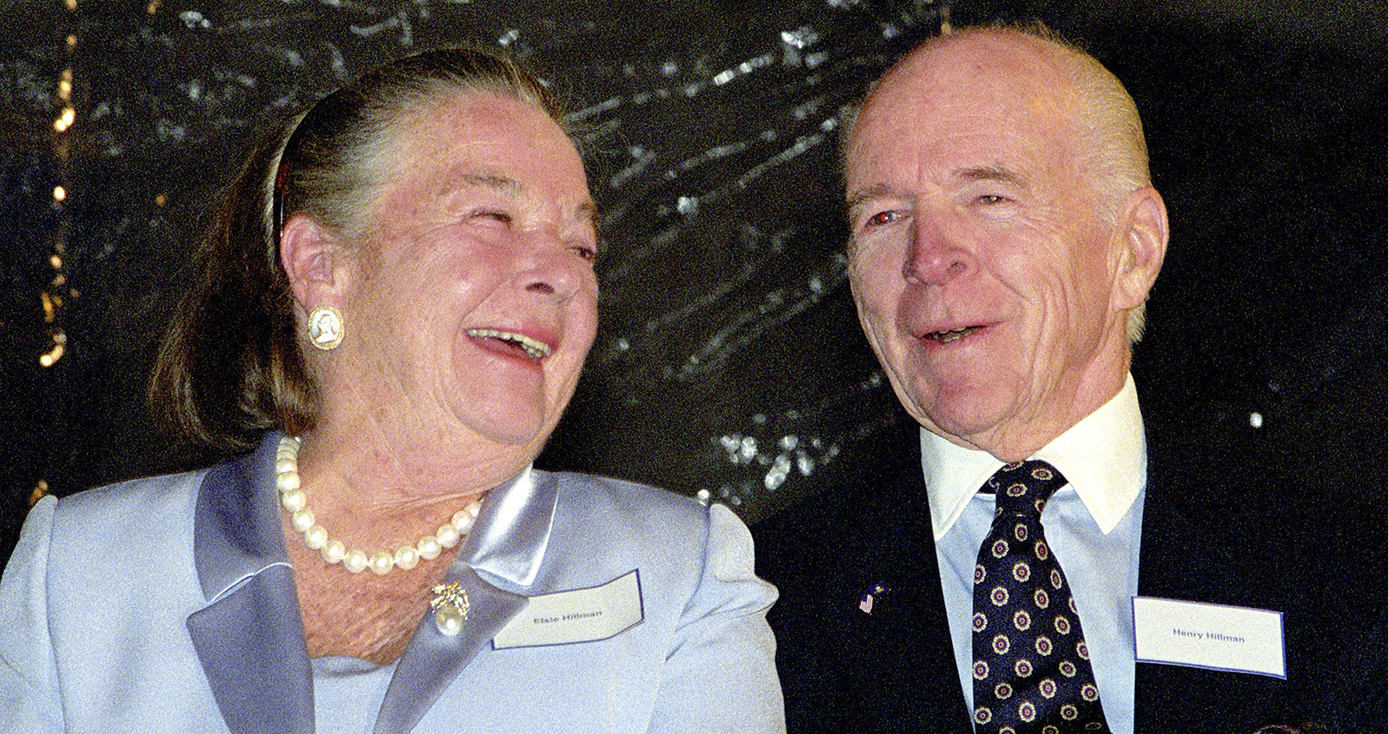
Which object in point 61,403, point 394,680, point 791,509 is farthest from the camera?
point 61,403

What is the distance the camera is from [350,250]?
6.89ft

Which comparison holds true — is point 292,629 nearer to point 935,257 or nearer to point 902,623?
point 902,623

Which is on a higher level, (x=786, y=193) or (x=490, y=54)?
(x=490, y=54)

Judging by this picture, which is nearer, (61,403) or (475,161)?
(475,161)

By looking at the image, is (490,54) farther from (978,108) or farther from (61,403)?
(61,403)

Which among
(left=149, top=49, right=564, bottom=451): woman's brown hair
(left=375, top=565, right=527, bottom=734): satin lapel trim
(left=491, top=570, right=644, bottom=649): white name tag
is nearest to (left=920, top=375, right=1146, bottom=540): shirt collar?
(left=491, top=570, right=644, bottom=649): white name tag

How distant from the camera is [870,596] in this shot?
2.17 meters

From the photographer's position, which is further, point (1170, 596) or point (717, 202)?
point (717, 202)

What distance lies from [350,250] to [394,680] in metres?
0.67

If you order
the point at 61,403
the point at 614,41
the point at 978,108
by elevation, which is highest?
the point at 978,108

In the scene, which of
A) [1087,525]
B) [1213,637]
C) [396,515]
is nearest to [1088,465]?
[1087,525]

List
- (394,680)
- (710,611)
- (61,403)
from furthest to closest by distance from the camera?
(61,403), (710,611), (394,680)

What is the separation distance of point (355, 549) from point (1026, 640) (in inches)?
39.1

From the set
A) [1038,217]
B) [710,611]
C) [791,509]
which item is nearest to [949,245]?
[1038,217]
